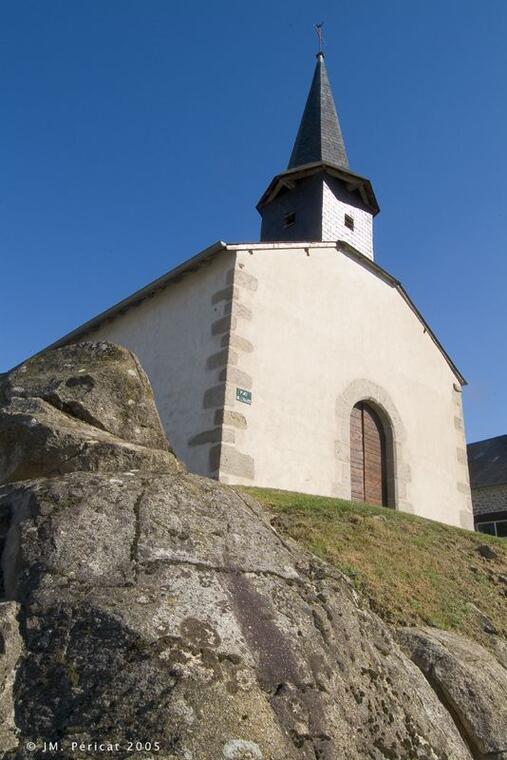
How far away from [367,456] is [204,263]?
442cm

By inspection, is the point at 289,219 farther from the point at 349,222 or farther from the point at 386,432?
the point at 386,432

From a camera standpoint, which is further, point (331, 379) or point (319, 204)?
point (319, 204)

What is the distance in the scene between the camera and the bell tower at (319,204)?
13383 mm

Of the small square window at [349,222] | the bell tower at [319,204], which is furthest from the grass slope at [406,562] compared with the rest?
the small square window at [349,222]

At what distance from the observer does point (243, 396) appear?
9.10 m

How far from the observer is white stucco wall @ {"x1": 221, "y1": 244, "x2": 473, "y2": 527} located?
9430mm

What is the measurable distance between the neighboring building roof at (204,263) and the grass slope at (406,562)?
4.36 m

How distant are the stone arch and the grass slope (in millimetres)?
2992

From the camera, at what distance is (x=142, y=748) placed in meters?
1.99

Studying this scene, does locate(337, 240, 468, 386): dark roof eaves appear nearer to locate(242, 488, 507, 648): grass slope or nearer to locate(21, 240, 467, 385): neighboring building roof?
locate(21, 240, 467, 385): neighboring building roof

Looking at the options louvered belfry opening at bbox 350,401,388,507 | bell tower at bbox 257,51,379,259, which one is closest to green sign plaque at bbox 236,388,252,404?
louvered belfry opening at bbox 350,401,388,507

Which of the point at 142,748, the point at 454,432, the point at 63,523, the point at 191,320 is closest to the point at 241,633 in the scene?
the point at 142,748

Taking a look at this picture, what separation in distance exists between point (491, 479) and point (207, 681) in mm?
22294

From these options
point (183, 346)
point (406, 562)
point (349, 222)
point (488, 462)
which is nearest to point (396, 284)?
point (349, 222)
